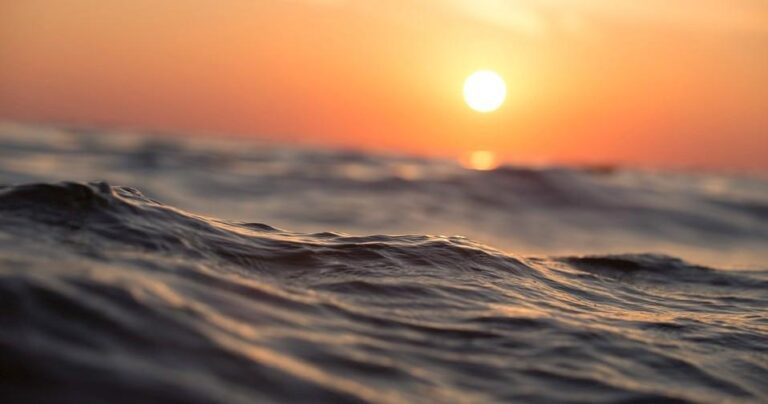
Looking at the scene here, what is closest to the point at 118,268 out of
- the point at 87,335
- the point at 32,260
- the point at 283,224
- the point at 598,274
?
the point at 32,260

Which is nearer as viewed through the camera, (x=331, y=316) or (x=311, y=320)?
(x=311, y=320)

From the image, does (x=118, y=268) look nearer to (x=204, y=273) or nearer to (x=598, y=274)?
(x=204, y=273)

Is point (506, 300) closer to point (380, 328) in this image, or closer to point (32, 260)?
point (380, 328)

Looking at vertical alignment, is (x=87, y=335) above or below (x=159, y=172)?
below

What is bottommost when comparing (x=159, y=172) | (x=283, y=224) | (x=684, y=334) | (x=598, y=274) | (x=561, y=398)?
(x=561, y=398)

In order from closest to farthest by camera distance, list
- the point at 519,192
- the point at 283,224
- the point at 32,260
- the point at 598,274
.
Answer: the point at 32,260 → the point at 598,274 → the point at 283,224 → the point at 519,192

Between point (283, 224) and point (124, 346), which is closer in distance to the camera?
point (124, 346)

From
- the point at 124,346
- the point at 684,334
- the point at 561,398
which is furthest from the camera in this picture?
the point at 684,334
